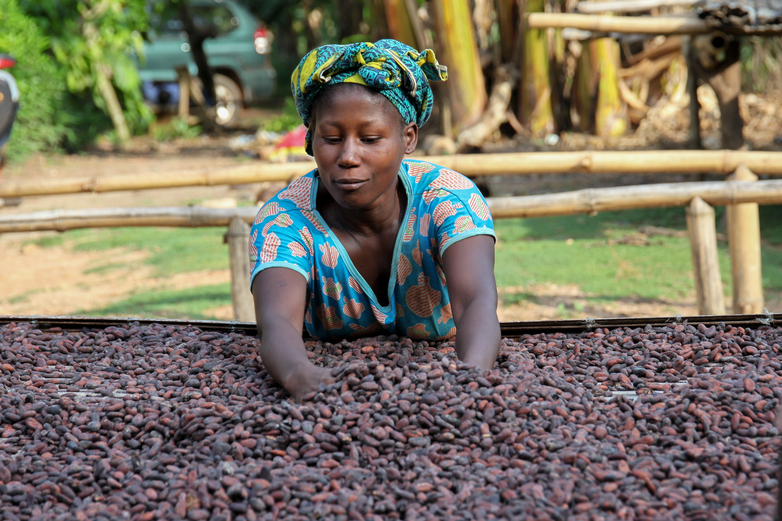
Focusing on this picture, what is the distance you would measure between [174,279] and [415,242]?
3.90m

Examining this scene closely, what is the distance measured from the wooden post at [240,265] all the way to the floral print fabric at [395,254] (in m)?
1.48

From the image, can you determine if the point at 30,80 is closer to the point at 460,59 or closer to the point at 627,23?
the point at 460,59

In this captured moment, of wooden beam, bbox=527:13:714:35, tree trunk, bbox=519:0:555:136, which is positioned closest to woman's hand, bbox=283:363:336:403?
wooden beam, bbox=527:13:714:35

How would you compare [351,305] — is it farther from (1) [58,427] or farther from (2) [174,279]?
(2) [174,279]

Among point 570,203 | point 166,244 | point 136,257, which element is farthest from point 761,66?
point 136,257

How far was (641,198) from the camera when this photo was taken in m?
3.64

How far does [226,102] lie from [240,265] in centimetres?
1109

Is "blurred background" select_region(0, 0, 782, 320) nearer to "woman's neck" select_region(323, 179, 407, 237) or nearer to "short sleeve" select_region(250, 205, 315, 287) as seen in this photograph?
"woman's neck" select_region(323, 179, 407, 237)

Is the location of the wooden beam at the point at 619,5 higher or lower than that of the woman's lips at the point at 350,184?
higher

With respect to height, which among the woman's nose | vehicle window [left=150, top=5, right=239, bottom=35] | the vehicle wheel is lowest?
the woman's nose

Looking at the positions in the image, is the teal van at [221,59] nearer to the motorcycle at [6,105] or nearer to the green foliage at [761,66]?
the motorcycle at [6,105]

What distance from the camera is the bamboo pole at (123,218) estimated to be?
3779mm

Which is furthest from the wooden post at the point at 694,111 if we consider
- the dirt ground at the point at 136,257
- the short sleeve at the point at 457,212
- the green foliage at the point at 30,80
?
the green foliage at the point at 30,80

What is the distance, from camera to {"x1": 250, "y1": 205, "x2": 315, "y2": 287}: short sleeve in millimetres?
2086
